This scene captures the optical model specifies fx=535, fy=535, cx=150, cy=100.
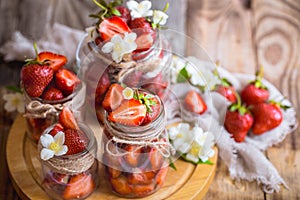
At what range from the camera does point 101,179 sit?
1365 millimetres

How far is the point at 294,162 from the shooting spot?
1506 mm

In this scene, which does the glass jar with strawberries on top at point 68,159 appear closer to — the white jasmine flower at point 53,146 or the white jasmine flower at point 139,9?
the white jasmine flower at point 53,146

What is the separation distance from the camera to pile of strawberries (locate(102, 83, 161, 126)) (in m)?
1.20

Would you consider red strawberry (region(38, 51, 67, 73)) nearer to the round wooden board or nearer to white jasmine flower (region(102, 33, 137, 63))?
white jasmine flower (region(102, 33, 137, 63))

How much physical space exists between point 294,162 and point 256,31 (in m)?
0.61

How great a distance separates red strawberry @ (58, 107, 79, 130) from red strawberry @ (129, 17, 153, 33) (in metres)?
0.28

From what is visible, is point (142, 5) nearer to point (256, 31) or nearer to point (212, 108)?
point (212, 108)

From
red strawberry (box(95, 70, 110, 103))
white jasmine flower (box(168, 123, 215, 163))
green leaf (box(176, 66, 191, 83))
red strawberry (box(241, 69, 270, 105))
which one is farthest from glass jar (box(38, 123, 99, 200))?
red strawberry (box(241, 69, 270, 105))

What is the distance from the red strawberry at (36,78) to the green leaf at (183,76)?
371mm

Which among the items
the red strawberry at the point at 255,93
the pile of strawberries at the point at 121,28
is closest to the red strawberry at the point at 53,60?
the pile of strawberries at the point at 121,28

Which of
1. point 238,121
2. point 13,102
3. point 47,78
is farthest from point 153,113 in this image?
point 13,102

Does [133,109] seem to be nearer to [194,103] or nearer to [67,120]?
[67,120]

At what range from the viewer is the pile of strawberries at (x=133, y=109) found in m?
1.20

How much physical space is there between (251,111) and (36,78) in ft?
2.14
